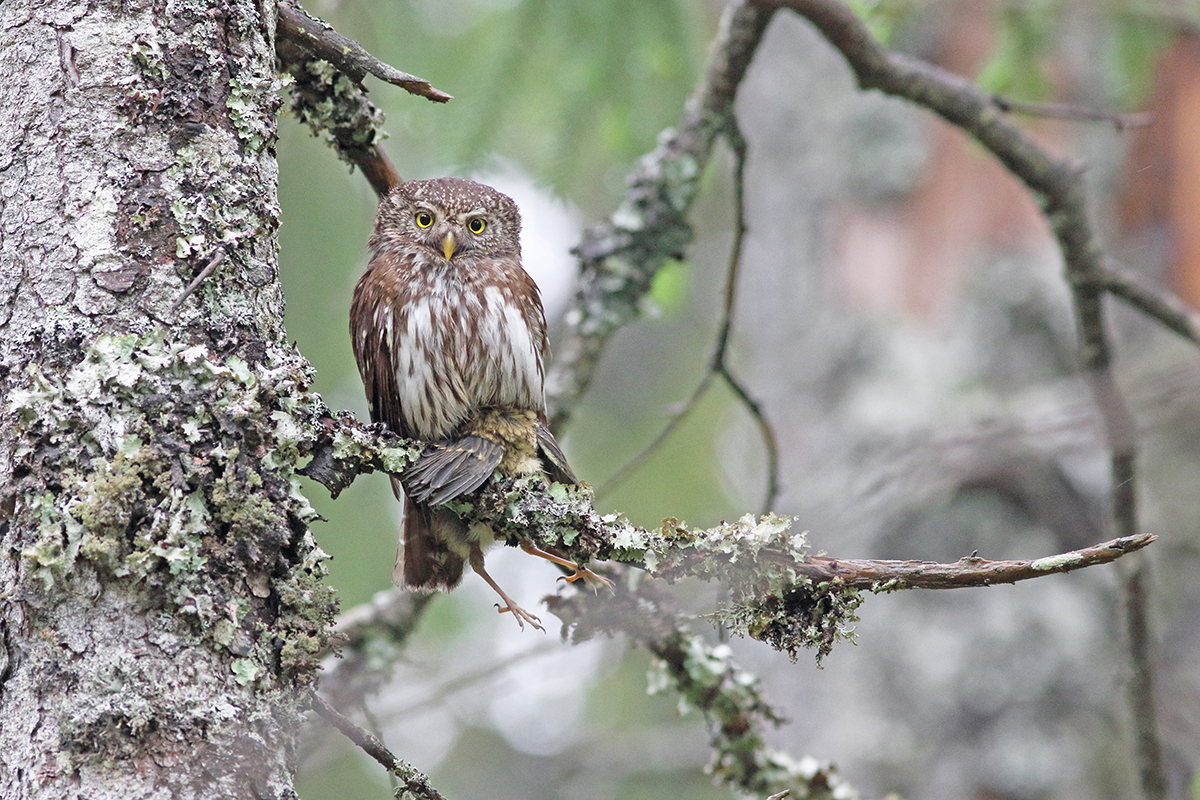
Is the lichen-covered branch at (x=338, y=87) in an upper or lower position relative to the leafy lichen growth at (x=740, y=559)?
upper

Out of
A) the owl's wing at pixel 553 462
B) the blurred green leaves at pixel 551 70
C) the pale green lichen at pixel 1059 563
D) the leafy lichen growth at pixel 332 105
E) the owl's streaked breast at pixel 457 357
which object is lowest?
the pale green lichen at pixel 1059 563

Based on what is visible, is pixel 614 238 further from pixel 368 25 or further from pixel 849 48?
pixel 368 25

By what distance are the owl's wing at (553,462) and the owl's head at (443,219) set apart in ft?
2.63

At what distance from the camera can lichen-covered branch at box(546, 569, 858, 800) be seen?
2.44 meters

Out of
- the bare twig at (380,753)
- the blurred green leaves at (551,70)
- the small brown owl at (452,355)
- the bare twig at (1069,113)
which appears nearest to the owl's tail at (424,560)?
the small brown owl at (452,355)

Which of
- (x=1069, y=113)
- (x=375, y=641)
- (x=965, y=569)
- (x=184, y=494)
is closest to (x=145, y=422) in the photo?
(x=184, y=494)

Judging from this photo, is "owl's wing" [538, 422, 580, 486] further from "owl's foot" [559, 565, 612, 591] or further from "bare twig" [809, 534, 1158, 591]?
"bare twig" [809, 534, 1158, 591]

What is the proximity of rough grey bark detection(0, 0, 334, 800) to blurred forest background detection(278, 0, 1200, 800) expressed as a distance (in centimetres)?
136

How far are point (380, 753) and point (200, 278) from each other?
0.74 m

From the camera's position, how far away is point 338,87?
2.21 meters

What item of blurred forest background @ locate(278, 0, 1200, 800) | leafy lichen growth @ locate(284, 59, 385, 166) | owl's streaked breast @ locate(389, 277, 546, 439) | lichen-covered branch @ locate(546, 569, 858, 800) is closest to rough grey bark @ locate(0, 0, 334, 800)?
leafy lichen growth @ locate(284, 59, 385, 166)

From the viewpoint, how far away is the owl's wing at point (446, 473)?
184cm

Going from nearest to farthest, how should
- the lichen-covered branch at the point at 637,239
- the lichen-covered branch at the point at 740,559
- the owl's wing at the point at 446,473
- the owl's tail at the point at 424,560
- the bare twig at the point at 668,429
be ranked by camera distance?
the lichen-covered branch at the point at 740,559 → the owl's wing at the point at 446,473 → the owl's tail at the point at 424,560 → the bare twig at the point at 668,429 → the lichen-covered branch at the point at 637,239

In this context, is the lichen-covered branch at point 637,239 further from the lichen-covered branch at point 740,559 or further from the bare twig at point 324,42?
the lichen-covered branch at point 740,559
